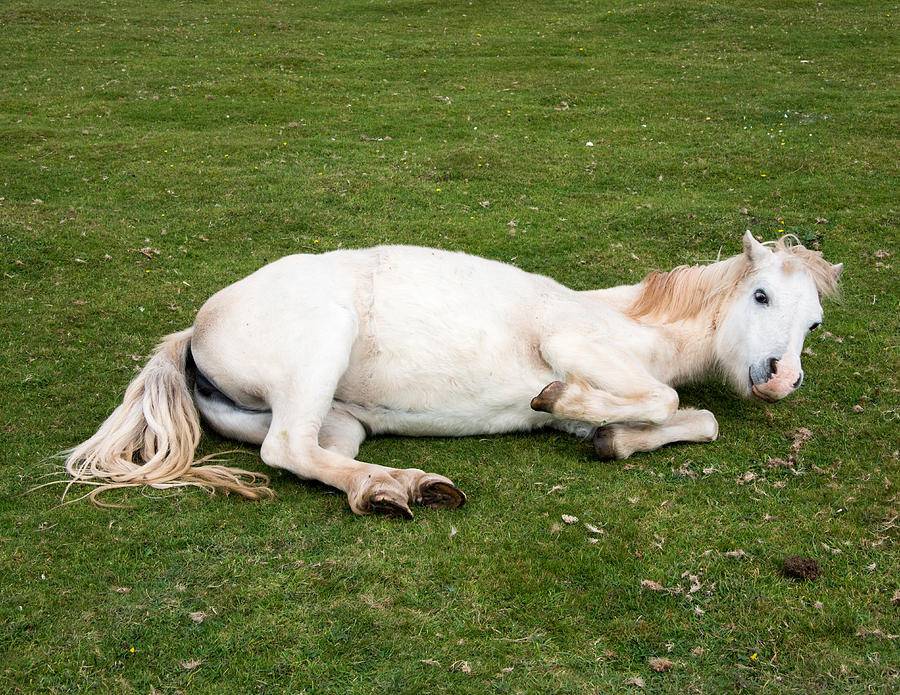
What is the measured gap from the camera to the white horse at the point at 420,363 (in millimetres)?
5121

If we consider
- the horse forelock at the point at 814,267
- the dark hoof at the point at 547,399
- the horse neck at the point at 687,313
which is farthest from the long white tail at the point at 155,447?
the horse forelock at the point at 814,267

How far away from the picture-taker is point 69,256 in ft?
28.8

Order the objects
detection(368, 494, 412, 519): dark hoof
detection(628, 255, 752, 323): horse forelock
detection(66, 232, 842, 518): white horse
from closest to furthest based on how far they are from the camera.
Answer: detection(368, 494, 412, 519): dark hoof < detection(66, 232, 842, 518): white horse < detection(628, 255, 752, 323): horse forelock

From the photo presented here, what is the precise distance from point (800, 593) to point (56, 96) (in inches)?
660

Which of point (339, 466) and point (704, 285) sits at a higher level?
point (704, 285)

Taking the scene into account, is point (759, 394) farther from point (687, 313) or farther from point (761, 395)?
point (687, 313)

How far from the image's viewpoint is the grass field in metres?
3.58

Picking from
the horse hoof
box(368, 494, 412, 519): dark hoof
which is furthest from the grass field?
the horse hoof

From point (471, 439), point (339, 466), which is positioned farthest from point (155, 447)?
point (471, 439)

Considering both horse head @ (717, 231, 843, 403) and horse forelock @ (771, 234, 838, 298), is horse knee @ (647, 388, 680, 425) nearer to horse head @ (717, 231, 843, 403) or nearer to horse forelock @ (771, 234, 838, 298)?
horse head @ (717, 231, 843, 403)

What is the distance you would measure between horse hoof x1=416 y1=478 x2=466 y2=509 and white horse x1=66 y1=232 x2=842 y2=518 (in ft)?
1.70

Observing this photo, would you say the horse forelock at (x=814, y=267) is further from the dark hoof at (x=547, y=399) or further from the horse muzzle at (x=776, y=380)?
the dark hoof at (x=547, y=399)

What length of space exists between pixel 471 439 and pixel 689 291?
1.99 meters

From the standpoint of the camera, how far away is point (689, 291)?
6.09 m
